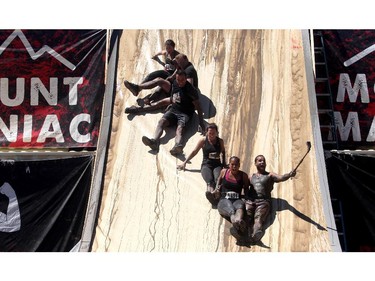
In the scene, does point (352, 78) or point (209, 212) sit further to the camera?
point (352, 78)

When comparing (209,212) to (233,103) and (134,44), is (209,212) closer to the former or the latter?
(233,103)

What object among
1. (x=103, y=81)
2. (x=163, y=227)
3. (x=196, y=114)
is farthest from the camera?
(x=103, y=81)

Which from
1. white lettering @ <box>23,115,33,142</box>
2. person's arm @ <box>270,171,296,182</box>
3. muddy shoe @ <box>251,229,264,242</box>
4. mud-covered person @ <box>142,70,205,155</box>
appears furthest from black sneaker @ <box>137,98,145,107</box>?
muddy shoe @ <box>251,229,264,242</box>

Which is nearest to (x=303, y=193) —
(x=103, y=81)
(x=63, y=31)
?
(x=103, y=81)

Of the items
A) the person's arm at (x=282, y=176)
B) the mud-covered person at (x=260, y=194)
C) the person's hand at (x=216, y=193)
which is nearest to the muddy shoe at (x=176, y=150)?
the person's hand at (x=216, y=193)

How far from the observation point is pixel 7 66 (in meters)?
15.4

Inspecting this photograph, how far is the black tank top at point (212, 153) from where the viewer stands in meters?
12.3

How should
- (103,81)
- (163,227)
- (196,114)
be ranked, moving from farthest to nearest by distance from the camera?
(103,81), (196,114), (163,227)

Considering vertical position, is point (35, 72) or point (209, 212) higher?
point (35, 72)

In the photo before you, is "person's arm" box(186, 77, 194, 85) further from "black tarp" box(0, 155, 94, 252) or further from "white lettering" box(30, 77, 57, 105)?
"white lettering" box(30, 77, 57, 105)

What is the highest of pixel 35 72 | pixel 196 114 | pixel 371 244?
pixel 35 72

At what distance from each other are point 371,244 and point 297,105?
8.69 ft

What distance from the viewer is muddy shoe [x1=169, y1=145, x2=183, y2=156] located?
12984 mm

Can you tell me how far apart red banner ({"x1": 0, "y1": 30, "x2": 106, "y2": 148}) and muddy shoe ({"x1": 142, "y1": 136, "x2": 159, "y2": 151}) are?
203 cm
